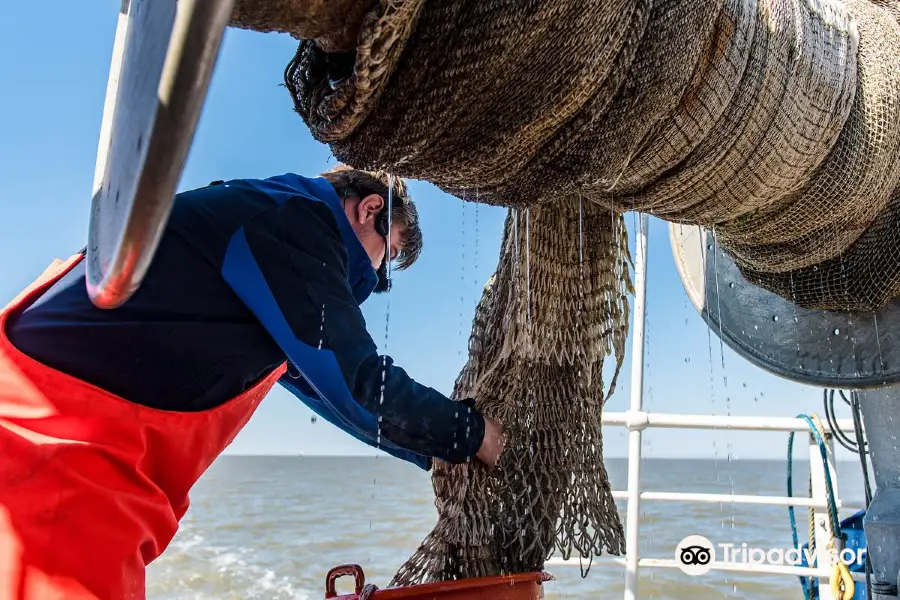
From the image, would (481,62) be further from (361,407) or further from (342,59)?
(361,407)

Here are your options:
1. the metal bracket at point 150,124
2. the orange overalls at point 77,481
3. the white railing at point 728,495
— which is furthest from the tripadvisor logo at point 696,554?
the metal bracket at point 150,124

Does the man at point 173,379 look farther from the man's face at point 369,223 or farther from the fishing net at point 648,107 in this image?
the fishing net at point 648,107

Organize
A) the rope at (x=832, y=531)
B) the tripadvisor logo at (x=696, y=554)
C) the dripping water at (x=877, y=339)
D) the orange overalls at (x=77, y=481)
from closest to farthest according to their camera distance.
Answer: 1. the orange overalls at (x=77, y=481)
2. the dripping water at (x=877, y=339)
3. the rope at (x=832, y=531)
4. the tripadvisor logo at (x=696, y=554)

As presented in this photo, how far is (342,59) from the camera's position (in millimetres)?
993

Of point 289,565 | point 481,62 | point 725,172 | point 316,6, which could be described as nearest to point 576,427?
point 725,172

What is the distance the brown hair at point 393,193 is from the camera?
2248mm

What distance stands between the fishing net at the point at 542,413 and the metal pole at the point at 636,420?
1736mm

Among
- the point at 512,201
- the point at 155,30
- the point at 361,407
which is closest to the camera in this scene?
the point at 155,30

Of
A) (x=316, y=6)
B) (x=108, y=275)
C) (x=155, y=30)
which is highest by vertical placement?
(x=316, y=6)

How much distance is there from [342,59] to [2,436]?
1.10m

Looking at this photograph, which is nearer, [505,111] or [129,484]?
[505,111]

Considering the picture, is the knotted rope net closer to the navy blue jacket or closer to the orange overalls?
the navy blue jacket

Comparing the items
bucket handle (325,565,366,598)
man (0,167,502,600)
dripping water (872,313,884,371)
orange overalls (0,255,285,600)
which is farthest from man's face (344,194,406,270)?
dripping water (872,313,884,371)

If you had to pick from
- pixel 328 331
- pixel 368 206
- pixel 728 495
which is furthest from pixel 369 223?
pixel 728 495
